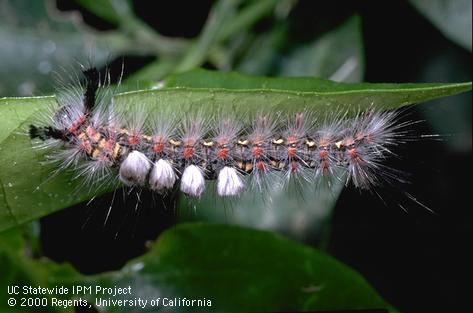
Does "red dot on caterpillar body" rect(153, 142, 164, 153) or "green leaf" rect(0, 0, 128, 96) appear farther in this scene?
"green leaf" rect(0, 0, 128, 96)

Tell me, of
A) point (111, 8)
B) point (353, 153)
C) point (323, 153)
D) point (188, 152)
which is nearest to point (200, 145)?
point (188, 152)

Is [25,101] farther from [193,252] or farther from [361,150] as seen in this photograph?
[361,150]

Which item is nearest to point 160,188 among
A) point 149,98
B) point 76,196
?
point 76,196

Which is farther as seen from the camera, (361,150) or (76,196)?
(361,150)

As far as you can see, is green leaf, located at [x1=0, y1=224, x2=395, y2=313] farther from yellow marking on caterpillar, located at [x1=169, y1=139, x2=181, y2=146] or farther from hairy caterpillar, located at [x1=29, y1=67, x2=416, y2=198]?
yellow marking on caterpillar, located at [x1=169, y1=139, x2=181, y2=146]

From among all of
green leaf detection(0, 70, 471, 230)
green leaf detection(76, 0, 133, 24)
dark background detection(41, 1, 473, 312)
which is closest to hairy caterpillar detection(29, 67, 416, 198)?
green leaf detection(0, 70, 471, 230)

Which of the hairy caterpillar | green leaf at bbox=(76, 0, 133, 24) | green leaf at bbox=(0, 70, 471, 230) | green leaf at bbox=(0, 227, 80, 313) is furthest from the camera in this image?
green leaf at bbox=(76, 0, 133, 24)

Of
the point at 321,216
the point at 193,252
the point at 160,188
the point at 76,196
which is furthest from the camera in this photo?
the point at 321,216
